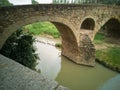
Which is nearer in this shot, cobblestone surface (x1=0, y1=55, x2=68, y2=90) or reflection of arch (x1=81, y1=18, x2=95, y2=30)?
cobblestone surface (x1=0, y1=55, x2=68, y2=90)

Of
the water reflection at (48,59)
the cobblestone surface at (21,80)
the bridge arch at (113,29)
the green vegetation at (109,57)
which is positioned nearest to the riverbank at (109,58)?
the green vegetation at (109,57)

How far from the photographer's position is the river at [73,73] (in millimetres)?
12492

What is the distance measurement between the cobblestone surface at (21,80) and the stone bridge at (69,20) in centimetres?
720

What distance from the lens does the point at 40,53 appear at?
17.5m

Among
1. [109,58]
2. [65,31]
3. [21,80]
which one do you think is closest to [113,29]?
[109,58]

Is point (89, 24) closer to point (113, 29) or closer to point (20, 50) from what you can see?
point (113, 29)

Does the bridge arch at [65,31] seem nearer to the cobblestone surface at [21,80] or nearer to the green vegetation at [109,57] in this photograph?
the green vegetation at [109,57]

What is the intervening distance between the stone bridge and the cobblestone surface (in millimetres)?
7201

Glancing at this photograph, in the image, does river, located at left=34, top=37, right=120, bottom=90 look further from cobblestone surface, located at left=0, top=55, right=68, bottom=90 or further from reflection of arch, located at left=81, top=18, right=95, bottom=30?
cobblestone surface, located at left=0, top=55, right=68, bottom=90

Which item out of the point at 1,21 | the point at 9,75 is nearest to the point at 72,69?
the point at 1,21

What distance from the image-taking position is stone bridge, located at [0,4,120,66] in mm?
10201

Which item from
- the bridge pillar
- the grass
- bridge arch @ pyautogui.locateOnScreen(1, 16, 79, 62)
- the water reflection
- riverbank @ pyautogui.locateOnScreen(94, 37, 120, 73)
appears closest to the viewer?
bridge arch @ pyautogui.locateOnScreen(1, 16, 79, 62)

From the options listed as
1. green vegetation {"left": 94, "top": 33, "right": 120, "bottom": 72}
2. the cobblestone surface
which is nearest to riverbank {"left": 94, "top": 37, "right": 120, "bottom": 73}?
green vegetation {"left": 94, "top": 33, "right": 120, "bottom": 72}

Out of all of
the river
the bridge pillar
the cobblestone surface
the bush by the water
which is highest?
the cobblestone surface
